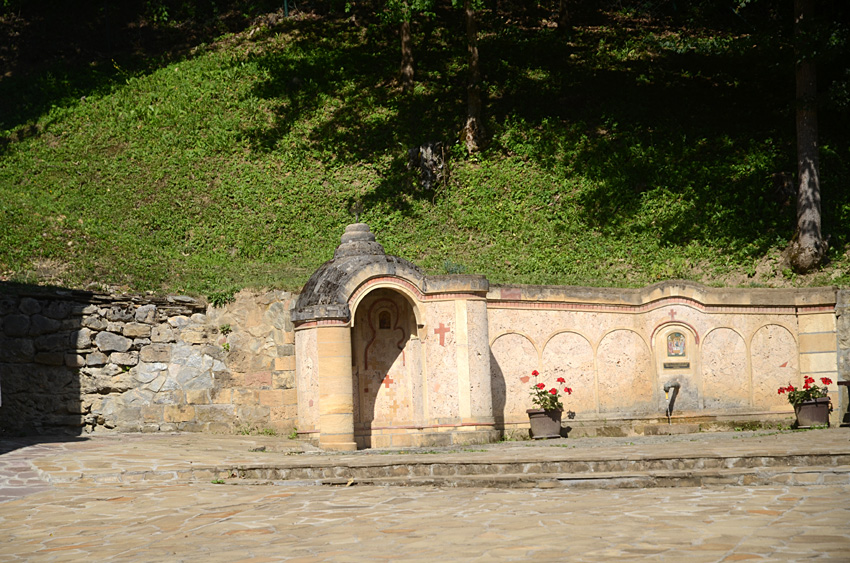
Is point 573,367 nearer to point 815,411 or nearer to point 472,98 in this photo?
point 815,411

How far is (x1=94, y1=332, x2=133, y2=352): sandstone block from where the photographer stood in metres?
15.9

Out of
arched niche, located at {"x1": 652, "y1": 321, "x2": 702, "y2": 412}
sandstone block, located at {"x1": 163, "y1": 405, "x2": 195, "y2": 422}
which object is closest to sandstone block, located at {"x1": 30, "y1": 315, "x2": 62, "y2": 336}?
sandstone block, located at {"x1": 163, "y1": 405, "x2": 195, "y2": 422}

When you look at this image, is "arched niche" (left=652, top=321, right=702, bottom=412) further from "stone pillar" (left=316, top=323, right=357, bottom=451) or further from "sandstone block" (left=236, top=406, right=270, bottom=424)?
"sandstone block" (left=236, top=406, right=270, bottom=424)

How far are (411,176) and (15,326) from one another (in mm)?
12956

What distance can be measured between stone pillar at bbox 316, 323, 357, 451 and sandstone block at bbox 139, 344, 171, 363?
13.1 feet

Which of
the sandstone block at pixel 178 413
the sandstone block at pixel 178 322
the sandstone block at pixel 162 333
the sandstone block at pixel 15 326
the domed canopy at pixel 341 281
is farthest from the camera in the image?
the sandstone block at pixel 178 322

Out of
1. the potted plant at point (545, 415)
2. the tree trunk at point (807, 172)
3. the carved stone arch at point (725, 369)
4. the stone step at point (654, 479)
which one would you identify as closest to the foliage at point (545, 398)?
the potted plant at point (545, 415)

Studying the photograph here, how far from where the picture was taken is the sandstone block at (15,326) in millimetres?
15117

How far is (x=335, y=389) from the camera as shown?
541 inches

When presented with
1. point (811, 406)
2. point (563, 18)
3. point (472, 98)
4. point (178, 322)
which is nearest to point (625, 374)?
point (811, 406)

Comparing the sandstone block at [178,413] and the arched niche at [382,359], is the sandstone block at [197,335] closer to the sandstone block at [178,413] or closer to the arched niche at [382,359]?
the sandstone block at [178,413]

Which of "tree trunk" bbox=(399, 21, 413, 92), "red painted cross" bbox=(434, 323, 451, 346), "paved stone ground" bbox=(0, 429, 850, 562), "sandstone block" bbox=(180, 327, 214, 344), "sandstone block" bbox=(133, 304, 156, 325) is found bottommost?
"paved stone ground" bbox=(0, 429, 850, 562)

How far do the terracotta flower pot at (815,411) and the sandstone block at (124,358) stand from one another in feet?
39.2

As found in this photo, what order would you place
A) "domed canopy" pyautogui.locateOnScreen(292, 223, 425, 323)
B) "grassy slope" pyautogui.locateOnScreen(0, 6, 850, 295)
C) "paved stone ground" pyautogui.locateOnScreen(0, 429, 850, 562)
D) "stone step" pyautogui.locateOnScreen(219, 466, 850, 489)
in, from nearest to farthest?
"paved stone ground" pyautogui.locateOnScreen(0, 429, 850, 562) < "stone step" pyautogui.locateOnScreen(219, 466, 850, 489) < "domed canopy" pyautogui.locateOnScreen(292, 223, 425, 323) < "grassy slope" pyautogui.locateOnScreen(0, 6, 850, 295)
